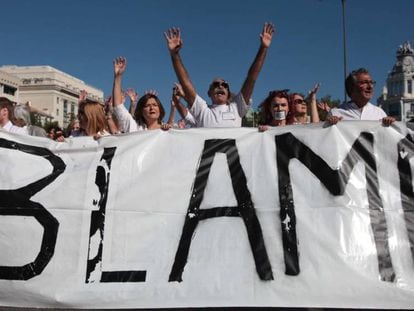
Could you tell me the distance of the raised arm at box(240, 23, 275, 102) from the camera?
17.3 feet

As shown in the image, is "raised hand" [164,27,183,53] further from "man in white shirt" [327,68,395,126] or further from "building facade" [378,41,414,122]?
"building facade" [378,41,414,122]

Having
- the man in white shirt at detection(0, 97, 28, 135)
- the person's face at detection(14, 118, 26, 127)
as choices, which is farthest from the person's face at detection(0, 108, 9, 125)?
the person's face at detection(14, 118, 26, 127)

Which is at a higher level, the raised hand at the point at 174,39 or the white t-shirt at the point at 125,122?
the raised hand at the point at 174,39

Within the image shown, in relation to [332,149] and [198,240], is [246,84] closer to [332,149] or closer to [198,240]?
[332,149]

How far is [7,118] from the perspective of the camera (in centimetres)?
588

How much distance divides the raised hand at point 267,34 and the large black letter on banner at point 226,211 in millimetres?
1132

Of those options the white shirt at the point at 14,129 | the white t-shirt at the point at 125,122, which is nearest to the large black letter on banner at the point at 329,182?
the white t-shirt at the point at 125,122

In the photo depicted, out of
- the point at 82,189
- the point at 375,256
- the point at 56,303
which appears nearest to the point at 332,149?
the point at 375,256

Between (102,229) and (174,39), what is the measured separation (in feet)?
6.45

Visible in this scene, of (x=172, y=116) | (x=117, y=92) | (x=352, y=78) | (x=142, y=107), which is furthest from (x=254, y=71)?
(x=172, y=116)

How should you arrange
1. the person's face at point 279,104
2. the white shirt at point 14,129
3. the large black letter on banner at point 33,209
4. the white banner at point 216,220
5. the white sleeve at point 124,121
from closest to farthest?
1. the white banner at point 216,220
2. the large black letter on banner at point 33,209
3. the person's face at point 279,104
4. the white sleeve at point 124,121
5. the white shirt at point 14,129

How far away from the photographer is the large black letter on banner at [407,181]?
4.27 m

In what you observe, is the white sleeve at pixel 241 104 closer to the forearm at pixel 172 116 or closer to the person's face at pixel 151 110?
the person's face at pixel 151 110

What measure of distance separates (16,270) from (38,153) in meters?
1.03
